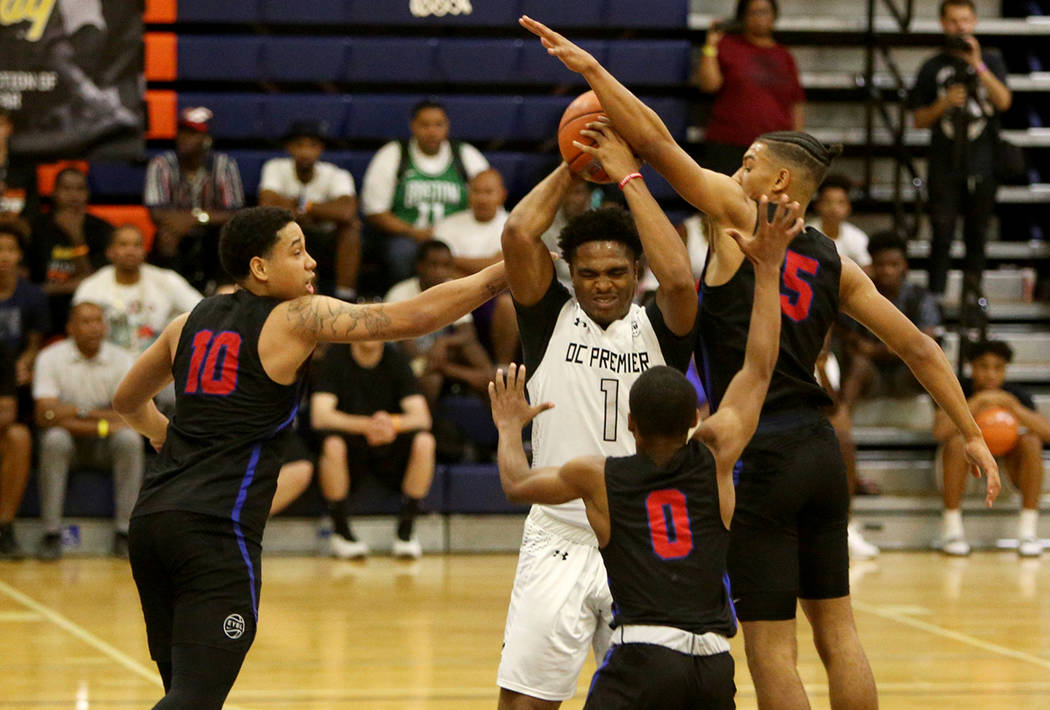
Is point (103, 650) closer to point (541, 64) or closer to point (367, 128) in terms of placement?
point (367, 128)

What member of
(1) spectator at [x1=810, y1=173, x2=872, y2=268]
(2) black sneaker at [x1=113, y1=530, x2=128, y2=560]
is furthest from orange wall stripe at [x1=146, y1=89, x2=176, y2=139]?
(1) spectator at [x1=810, y1=173, x2=872, y2=268]

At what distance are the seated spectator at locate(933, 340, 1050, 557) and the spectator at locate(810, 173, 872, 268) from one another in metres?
1.13

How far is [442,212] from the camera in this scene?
37.1ft

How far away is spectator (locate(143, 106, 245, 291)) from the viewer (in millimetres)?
10672

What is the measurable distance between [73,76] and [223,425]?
8438 mm

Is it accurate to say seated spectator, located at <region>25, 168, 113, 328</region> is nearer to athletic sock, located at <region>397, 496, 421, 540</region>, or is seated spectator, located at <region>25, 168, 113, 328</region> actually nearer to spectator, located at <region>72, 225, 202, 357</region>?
spectator, located at <region>72, 225, 202, 357</region>

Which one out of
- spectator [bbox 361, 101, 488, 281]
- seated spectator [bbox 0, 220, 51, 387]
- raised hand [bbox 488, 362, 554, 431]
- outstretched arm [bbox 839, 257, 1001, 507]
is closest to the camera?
raised hand [bbox 488, 362, 554, 431]

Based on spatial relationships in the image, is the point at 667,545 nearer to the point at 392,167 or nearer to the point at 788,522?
the point at 788,522

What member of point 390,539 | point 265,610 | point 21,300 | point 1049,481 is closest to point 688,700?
point 265,610

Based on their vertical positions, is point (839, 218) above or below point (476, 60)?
below

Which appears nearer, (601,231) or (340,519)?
(601,231)

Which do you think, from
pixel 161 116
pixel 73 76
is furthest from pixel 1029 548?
pixel 73 76

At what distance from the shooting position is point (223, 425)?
13.6 feet

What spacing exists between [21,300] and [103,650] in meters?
3.72
